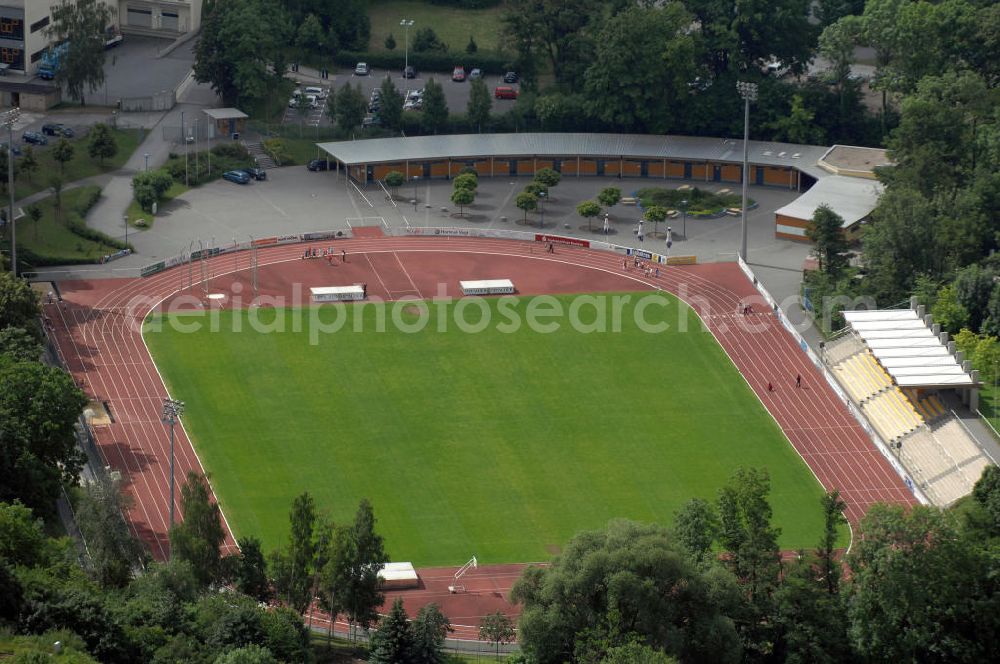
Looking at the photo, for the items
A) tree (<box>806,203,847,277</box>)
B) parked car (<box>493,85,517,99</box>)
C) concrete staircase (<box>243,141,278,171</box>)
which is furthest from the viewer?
parked car (<box>493,85,517,99</box>)

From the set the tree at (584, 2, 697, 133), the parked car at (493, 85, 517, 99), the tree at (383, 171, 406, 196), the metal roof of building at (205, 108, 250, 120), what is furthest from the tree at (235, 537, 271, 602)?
the parked car at (493, 85, 517, 99)

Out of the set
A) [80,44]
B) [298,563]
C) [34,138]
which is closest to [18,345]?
[298,563]

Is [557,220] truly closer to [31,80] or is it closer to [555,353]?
[555,353]

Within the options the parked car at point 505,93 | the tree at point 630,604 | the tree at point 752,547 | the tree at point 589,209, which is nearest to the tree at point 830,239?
the tree at point 589,209

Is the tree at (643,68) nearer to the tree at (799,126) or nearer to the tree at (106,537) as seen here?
the tree at (799,126)

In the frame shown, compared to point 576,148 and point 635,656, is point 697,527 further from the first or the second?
point 576,148

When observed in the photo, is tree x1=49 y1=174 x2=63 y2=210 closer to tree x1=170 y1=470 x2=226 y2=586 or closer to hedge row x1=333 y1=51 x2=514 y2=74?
hedge row x1=333 y1=51 x2=514 y2=74
